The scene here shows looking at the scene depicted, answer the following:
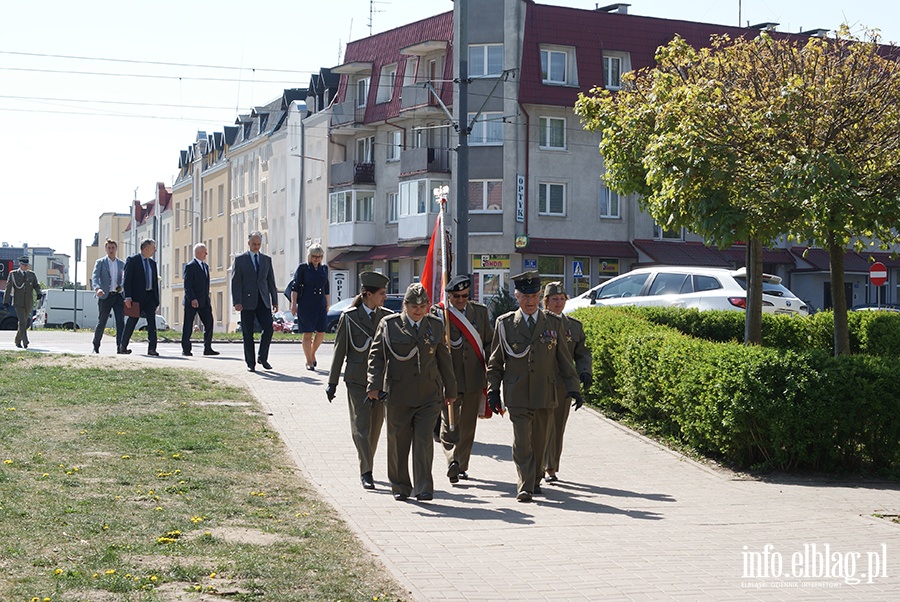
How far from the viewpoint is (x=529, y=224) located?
50.2m

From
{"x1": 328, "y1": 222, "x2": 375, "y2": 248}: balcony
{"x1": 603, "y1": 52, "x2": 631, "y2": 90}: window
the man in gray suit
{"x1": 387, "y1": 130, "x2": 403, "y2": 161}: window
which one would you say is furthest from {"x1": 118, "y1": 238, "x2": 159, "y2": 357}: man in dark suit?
{"x1": 328, "y1": 222, "x2": 375, "y2": 248}: balcony

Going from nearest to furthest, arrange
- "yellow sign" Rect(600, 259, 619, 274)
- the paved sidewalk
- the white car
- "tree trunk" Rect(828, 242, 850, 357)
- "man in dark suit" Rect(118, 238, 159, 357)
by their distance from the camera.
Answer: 1. the paved sidewalk
2. "tree trunk" Rect(828, 242, 850, 357)
3. "man in dark suit" Rect(118, 238, 159, 357)
4. the white car
5. "yellow sign" Rect(600, 259, 619, 274)

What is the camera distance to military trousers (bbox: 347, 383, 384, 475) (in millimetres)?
10391

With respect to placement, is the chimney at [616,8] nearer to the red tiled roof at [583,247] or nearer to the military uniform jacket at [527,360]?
the red tiled roof at [583,247]

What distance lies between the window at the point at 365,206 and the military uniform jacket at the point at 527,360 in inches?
1877

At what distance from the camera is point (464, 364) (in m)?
10.9

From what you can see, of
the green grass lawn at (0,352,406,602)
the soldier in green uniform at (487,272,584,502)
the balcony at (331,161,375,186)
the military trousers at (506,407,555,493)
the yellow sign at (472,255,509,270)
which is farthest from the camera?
the balcony at (331,161,375,186)

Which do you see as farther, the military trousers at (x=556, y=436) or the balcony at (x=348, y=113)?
the balcony at (x=348, y=113)

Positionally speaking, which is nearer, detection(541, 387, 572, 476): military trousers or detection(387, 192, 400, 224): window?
detection(541, 387, 572, 476): military trousers

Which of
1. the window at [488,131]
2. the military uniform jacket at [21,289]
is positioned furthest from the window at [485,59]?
the military uniform jacket at [21,289]

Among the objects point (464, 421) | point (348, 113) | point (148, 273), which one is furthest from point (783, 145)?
point (348, 113)

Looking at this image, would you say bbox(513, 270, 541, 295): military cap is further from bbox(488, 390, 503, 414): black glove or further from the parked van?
the parked van

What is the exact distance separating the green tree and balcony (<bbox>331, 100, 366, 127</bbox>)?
141 ft

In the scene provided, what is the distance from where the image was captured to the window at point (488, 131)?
50.0 metres
